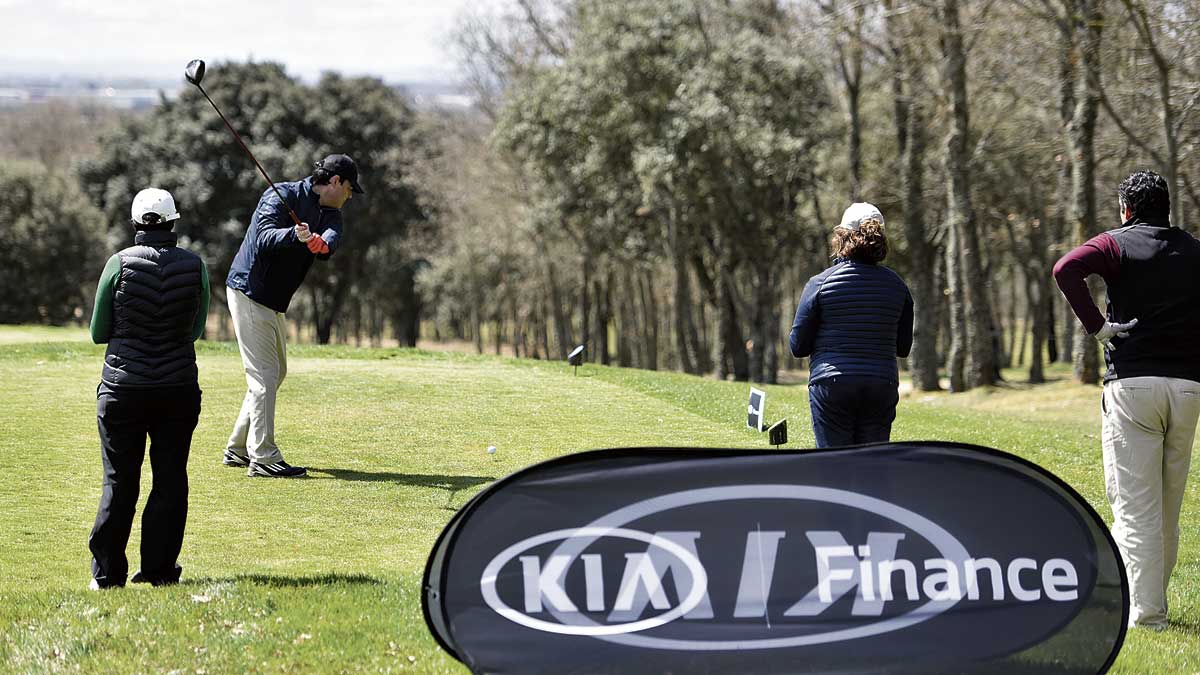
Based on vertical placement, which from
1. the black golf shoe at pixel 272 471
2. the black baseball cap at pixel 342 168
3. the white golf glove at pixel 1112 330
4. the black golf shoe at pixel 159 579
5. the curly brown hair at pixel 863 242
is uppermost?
the black baseball cap at pixel 342 168

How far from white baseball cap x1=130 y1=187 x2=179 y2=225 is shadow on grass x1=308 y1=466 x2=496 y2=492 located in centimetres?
346

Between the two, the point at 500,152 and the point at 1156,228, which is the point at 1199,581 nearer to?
the point at 1156,228

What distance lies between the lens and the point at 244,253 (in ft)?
32.7

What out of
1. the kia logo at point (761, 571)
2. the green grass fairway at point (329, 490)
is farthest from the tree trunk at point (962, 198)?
the kia logo at point (761, 571)

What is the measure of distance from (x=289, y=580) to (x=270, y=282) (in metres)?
3.66

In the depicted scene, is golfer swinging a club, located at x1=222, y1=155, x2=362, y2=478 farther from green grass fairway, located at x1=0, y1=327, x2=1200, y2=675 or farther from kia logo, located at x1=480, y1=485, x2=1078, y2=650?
kia logo, located at x1=480, y1=485, x2=1078, y2=650

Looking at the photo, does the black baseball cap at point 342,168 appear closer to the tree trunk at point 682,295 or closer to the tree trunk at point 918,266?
the tree trunk at point 918,266

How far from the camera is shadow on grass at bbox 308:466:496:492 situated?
9.82m

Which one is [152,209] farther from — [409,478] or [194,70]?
[409,478]

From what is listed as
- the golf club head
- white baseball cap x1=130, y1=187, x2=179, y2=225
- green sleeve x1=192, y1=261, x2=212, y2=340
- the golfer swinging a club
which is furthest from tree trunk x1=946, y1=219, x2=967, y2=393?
white baseball cap x1=130, y1=187, x2=179, y2=225

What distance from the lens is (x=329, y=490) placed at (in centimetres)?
955

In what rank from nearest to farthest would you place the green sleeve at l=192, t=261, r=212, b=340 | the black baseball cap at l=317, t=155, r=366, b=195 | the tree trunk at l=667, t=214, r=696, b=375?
the green sleeve at l=192, t=261, r=212, b=340
the black baseball cap at l=317, t=155, r=366, b=195
the tree trunk at l=667, t=214, r=696, b=375

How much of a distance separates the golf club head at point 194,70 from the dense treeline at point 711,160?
18.1m

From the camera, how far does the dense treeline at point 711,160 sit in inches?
1077
